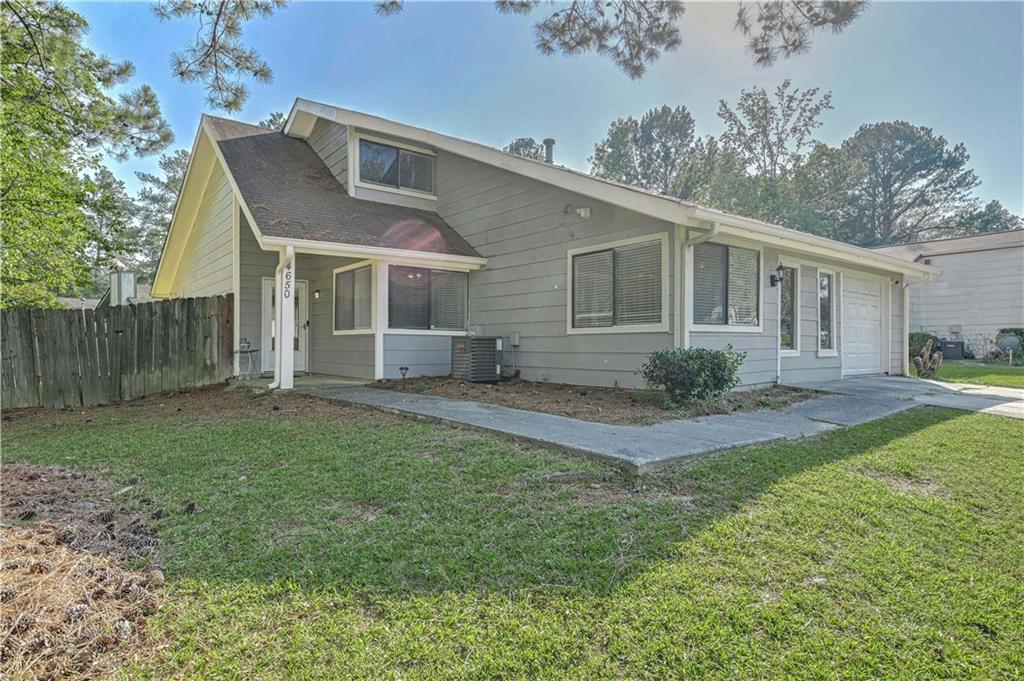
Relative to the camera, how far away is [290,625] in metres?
2.09

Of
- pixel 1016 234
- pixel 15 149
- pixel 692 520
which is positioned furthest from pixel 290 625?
pixel 1016 234

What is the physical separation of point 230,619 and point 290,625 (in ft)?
0.85

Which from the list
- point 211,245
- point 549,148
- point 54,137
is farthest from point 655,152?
point 54,137

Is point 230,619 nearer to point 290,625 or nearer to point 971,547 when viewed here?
point 290,625

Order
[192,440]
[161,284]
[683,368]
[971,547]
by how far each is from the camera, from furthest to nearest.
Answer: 1. [161,284]
2. [683,368]
3. [192,440]
4. [971,547]

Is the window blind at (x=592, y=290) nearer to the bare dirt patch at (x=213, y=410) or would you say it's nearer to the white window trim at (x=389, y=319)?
the white window trim at (x=389, y=319)

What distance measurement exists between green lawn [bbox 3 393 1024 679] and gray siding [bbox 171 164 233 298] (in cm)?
711

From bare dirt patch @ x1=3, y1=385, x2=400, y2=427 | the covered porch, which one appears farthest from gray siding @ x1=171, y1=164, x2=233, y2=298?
bare dirt patch @ x1=3, y1=385, x2=400, y2=427

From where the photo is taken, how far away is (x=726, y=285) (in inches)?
305

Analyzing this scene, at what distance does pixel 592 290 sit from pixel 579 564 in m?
5.96

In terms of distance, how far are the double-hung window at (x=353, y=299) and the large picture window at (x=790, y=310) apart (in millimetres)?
7104

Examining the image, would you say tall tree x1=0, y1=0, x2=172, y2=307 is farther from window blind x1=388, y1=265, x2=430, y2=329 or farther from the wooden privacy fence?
window blind x1=388, y1=265, x2=430, y2=329

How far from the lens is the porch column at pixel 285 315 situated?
786 centimetres

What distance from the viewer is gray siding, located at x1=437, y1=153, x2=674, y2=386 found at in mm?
7758
